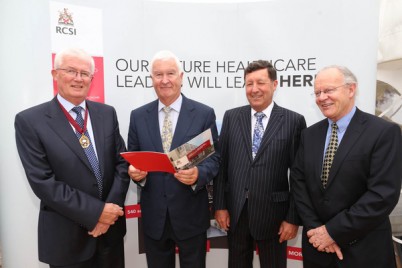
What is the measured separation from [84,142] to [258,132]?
124 centimetres

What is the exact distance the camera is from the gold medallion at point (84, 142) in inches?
75.0

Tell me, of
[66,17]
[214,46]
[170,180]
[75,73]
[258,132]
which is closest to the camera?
[75,73]

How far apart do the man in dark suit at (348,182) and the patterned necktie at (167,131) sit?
0.95 metres

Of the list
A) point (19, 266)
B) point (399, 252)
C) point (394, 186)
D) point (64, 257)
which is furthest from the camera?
point (399, 252)

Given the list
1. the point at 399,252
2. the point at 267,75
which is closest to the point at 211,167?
Result: the point at 267,75

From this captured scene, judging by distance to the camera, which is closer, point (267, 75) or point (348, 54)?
point (267, 75)

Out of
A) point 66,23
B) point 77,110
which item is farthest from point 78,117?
point 66,23

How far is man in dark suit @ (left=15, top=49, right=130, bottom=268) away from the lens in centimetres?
179

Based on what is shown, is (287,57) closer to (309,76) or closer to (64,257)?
(309,76)

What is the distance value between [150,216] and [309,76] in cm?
198

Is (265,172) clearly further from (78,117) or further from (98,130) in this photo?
(78,117)

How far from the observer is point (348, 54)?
2768 mm

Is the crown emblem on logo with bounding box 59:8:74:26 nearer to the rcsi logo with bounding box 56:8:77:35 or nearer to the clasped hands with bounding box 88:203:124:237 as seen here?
the rcsi logo with bounding box 56:8:77:35

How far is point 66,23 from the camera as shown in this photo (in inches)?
102
